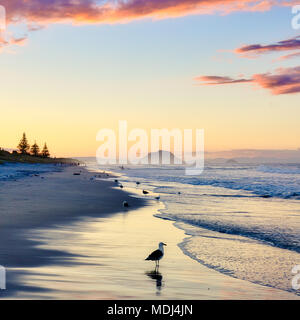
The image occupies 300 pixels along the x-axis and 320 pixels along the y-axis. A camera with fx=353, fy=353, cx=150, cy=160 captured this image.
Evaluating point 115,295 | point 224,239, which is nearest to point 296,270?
point 224,239

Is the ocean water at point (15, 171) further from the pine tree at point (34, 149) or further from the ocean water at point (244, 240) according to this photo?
the pine tree at point (34, 149)

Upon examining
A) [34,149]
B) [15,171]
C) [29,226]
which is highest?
[34,149]

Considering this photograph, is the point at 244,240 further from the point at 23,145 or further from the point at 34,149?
the point at 34,149

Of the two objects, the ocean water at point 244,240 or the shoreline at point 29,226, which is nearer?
the shoreline at point 29,226

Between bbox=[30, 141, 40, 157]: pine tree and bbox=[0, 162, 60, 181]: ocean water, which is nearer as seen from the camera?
bbox=[0, 162, 60, 181]: ocean water

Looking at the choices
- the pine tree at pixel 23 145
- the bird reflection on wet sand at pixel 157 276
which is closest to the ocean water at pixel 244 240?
the bird reflection on wet sand at pixel 157 276

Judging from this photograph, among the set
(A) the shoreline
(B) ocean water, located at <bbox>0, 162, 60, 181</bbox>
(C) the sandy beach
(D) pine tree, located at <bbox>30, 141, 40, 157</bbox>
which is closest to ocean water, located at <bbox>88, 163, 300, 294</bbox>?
(C) the sandy beach

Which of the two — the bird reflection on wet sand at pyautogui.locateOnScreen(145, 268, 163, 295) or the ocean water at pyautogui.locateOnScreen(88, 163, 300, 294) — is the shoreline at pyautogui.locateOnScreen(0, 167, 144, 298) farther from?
the ocean water at pyautogui.locateOnScreen(88, 163, 300, 294)

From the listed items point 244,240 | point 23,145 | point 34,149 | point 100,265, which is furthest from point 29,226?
point 34,149

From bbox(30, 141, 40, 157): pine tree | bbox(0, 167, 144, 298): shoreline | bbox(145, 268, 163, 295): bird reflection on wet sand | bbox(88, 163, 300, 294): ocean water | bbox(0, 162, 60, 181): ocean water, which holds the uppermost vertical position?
bbox(30, 141, 40, 157): pine tree

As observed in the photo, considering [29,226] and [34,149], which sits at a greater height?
[34,149]

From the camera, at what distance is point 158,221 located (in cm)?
1853

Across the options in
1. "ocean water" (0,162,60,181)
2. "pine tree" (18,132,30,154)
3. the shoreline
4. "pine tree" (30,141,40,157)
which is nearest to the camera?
the shoreline

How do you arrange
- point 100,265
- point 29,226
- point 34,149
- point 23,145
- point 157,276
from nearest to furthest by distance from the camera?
point 157,276 → point 100,265 → point 29,226 → point 23,145 → point 34,149
